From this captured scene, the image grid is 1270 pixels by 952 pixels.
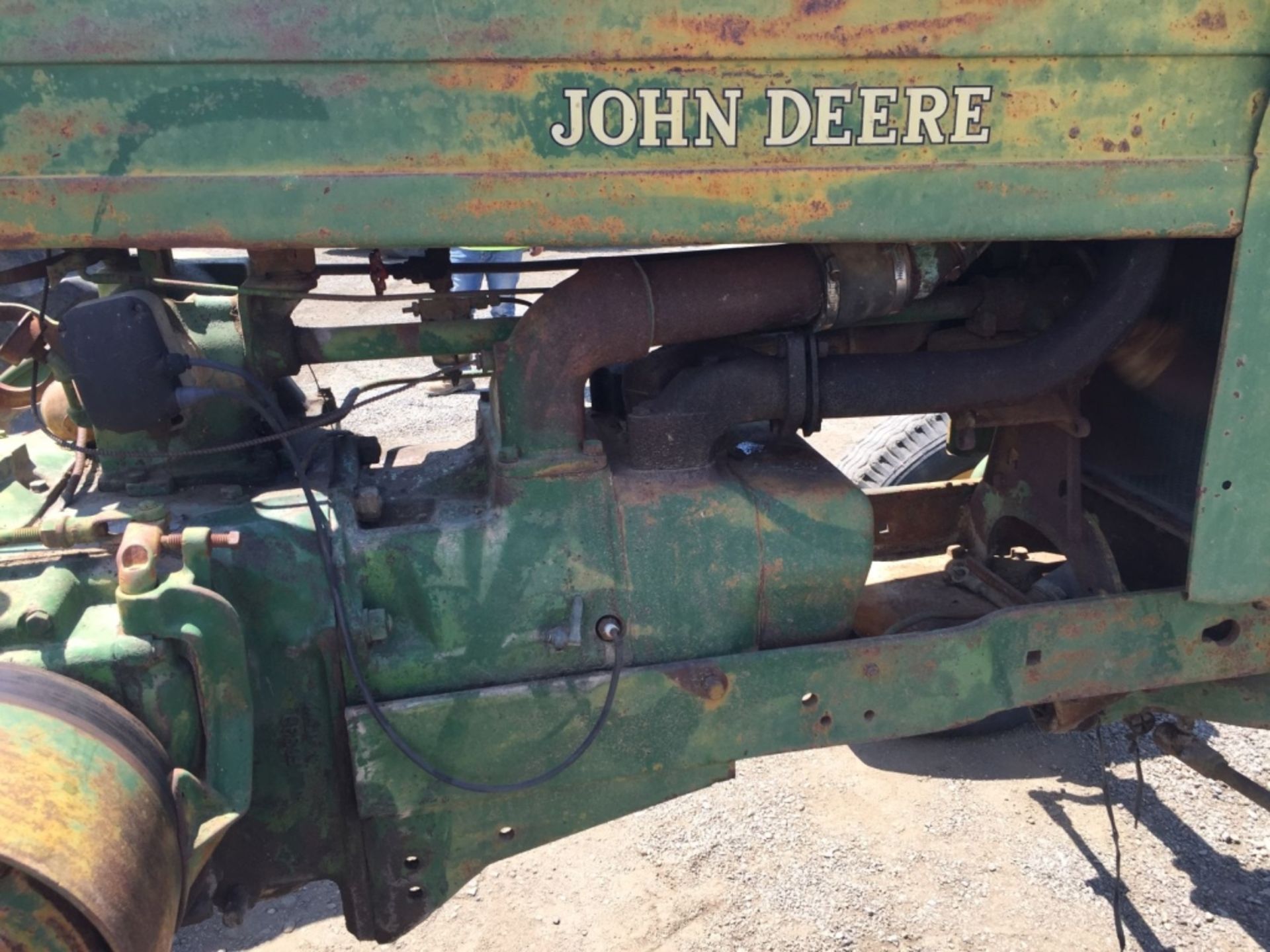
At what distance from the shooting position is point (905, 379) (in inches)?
76.4

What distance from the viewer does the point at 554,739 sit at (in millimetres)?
1748

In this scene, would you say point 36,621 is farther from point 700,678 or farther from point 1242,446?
point 1242,446

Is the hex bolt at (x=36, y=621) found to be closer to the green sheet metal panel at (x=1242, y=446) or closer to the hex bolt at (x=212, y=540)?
the hex bolt at (x=212, y=540)

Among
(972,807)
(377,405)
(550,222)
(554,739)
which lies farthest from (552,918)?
(377,405)

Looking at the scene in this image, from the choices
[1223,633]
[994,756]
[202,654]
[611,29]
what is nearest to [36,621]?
[202,654]

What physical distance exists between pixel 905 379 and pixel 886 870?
4.43 feet

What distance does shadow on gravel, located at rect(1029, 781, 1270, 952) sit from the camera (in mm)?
2436

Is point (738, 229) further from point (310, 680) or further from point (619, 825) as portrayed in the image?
point (619, 825)

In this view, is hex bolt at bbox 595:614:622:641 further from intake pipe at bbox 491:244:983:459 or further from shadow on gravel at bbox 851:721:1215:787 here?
shadow on gravel at bbox 851:721:1215:787

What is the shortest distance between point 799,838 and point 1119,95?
1.94 m

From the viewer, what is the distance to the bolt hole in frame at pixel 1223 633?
6.28ft

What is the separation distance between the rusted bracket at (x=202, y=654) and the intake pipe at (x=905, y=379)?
73cm

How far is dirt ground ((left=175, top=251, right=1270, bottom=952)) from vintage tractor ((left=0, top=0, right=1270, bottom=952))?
0.54 metres

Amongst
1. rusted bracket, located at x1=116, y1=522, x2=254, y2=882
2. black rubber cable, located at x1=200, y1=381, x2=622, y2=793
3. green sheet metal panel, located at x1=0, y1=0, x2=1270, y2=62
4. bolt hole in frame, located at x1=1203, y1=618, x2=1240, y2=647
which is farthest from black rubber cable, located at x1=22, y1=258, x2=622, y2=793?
bolt hole in frame, located at x1=1203, y1=618, x2=1240, y2=647
